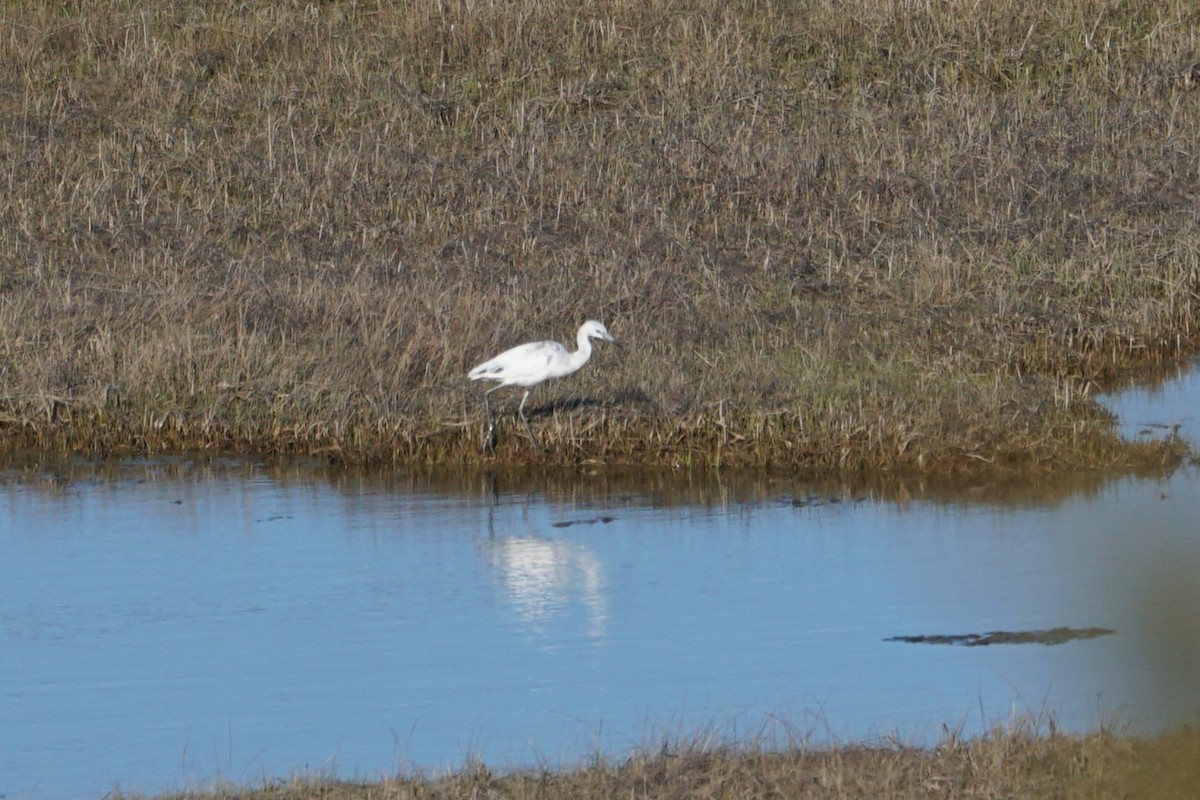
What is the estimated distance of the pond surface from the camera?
18.7ft

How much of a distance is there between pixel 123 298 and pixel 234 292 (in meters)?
0.82

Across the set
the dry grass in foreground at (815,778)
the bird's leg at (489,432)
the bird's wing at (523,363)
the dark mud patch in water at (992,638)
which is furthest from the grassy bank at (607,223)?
the dry grass in foreground at (815,778)

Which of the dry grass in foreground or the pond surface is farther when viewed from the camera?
the pond surface

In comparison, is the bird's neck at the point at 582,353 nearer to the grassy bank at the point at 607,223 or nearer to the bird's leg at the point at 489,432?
the grassy bank at the point at 607,223

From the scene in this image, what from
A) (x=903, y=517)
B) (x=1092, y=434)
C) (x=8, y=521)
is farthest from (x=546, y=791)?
(x=1092, y=434)

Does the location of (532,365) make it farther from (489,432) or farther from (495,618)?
(495,618)

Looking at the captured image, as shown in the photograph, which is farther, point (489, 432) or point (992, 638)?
point (489, 432)

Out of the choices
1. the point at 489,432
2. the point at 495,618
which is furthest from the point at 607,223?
the point at 495,618

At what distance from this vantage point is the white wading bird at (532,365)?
32.3 feet

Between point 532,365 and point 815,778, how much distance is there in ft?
17.1

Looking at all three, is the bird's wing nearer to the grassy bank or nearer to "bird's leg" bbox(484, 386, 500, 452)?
"bird's leg" bbox(484, 386, 500, 452)

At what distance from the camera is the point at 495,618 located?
24.1 feet

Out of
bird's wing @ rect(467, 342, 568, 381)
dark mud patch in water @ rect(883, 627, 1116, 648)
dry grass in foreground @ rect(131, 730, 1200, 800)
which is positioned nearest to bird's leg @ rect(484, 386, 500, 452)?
bird's wing @ rect(467, 342, 568, 381)

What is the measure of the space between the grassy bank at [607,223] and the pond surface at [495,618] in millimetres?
584
